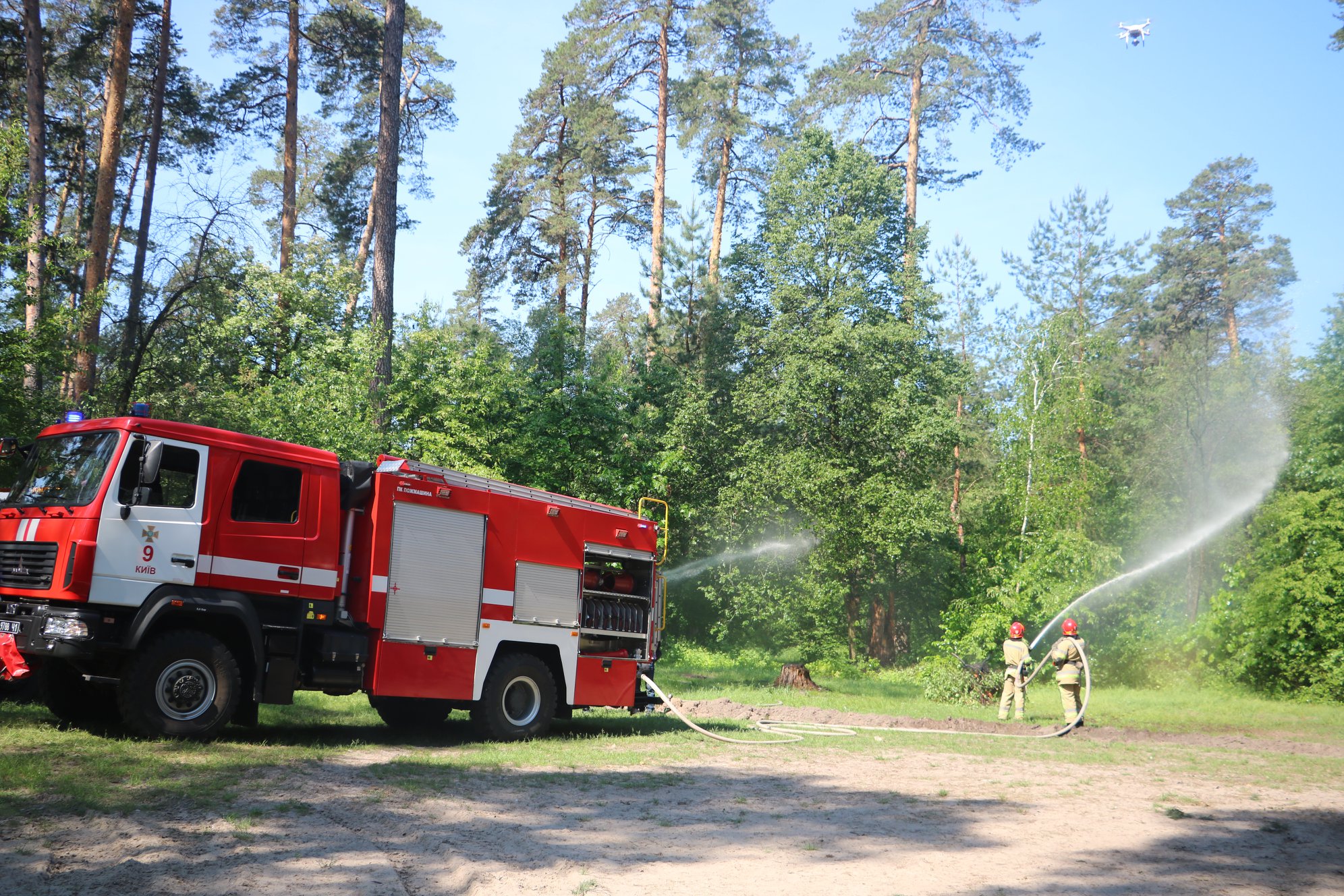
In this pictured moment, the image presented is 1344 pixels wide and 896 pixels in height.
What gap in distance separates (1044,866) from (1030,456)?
24729 millimetres

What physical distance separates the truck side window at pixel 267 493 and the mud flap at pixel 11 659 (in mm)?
2158

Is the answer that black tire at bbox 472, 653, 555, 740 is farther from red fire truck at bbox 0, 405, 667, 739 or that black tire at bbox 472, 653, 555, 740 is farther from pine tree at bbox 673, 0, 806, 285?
pine tree at bbox 673, 0, 806, 285

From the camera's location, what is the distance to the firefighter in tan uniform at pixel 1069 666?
15.7 metres

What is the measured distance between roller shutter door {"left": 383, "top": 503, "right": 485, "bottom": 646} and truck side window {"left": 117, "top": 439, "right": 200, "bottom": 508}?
211 centimetres

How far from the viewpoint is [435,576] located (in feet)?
36.2

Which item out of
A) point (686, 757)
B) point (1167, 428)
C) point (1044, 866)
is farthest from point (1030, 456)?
point (1044, 866)

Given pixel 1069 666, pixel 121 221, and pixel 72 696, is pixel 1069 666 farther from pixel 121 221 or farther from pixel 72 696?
pixel 121 221

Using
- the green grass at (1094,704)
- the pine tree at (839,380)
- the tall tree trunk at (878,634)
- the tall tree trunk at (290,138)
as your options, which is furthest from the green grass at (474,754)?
the tall tree trunk at (290,138)

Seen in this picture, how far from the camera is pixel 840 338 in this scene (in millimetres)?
25766

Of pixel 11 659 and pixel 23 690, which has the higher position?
pixel 11 659

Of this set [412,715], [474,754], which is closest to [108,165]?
[412,715]

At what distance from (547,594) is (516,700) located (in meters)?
1.36

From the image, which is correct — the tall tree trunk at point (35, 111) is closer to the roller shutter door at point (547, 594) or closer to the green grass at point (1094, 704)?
the roller shutter door at point (547, 594)

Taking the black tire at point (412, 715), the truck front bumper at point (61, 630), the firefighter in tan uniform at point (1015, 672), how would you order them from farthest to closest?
1. the firefighter in tan uniform at point (1015, 672)
2. the black tire at point (412, 715)
3. the truck front bumper at point (61, 630)
